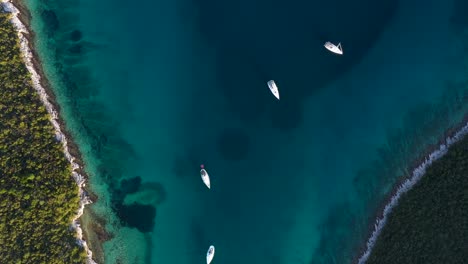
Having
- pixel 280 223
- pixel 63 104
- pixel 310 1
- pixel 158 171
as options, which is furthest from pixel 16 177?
pixel 310 1

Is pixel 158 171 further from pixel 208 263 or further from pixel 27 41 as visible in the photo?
pixel 27 41

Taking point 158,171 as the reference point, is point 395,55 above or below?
above

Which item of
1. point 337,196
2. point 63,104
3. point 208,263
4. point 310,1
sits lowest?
point 208,263

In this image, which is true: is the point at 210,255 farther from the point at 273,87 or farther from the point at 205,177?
the point at 273,87

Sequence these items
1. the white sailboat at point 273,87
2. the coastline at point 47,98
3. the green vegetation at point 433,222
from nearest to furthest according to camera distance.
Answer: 1. the green vegetation at point 433,222
2. the coastline at point 47,98
3. the white sailboat at point 273,87

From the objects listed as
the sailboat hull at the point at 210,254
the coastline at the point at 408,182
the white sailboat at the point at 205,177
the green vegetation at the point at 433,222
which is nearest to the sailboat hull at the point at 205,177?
the white sailboat at the point at 205,177

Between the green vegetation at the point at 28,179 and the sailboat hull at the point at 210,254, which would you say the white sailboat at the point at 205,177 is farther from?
the green vegetation at the point at 28,179

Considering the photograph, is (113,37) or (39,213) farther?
(113,37)
